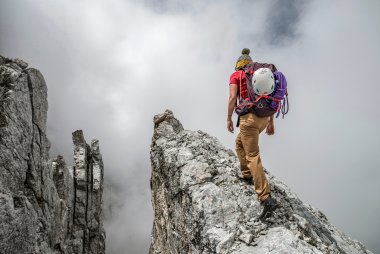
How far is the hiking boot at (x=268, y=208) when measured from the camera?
9.43 meters

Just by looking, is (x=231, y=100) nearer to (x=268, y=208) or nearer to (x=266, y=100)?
(x=266, y=100)

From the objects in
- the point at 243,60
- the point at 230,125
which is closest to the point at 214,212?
the point at 230,125

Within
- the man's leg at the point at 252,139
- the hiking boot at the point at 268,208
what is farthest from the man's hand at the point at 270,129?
the hiking boot at the point at 268,208

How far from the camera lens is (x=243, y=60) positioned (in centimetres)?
1112

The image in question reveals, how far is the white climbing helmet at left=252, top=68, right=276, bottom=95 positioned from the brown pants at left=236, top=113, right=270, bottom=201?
0.91 meters

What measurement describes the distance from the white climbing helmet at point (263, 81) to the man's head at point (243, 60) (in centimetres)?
130

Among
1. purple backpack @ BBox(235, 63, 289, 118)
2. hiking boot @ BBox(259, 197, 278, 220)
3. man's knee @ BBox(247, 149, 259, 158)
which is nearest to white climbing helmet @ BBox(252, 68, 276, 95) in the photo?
purple backpack @ BBox(235, 63, 289, 118)

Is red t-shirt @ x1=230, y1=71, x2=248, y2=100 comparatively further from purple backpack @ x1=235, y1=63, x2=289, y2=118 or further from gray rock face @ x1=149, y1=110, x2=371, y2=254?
gray rock face @ x1=149, y1=110, x2=371, y2=254

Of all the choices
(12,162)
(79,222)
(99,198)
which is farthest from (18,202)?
(99,198)

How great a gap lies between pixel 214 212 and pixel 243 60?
5.71 m

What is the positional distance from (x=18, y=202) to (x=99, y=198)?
115 feet

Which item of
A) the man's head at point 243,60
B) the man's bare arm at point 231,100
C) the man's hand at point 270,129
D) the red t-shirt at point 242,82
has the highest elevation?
the man's head at point 243,60

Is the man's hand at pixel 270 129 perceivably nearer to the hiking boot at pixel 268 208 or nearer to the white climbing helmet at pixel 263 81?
the white climbing helmet at pixel 263 81

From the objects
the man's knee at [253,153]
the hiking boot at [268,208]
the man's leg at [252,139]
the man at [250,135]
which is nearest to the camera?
the hiking boot at [268,208]
